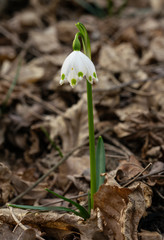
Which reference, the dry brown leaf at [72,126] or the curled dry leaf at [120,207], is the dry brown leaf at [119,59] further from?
the curled dry leaf at [120,207]

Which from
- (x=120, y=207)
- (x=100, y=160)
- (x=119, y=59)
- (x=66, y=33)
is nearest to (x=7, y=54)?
(x=66, y=33)

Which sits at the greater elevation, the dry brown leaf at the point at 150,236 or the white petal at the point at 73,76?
the white petal at the point at 73,76

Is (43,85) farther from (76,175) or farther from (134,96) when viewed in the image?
(76,175)

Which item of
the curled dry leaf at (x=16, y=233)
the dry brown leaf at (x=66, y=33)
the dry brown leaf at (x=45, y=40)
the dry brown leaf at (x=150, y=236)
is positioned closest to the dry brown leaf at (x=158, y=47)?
the dry brown leaf at (x=66, y=33)

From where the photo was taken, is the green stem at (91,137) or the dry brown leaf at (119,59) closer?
the green stem at (91,137)

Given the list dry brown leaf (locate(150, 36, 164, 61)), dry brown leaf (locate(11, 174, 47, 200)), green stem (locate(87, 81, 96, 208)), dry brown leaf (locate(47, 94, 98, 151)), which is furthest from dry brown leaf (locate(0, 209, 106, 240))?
dry brown leaf (locate(150, 36, 164, 61))

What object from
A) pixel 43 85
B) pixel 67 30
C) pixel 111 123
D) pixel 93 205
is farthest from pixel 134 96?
pixel 67 30

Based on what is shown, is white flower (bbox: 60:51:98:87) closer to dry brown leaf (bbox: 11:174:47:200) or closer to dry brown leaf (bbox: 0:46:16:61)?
dry brown leaf (bbox: 11:174:47:200)

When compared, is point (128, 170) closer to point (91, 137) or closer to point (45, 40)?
point (91, 137)
